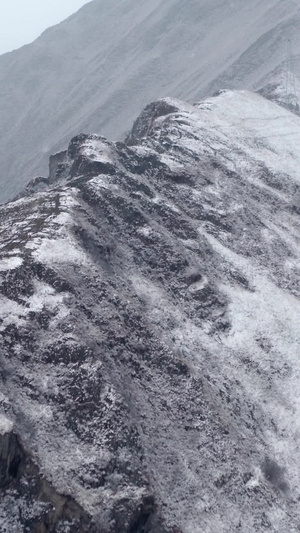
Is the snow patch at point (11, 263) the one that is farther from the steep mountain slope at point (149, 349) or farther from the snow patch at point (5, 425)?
the snow patch at point (5, 425)

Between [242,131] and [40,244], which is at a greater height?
[40,244]

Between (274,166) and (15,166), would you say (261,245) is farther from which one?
(15,166)

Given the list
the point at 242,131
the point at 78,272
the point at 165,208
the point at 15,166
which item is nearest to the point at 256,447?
the point at 78,272

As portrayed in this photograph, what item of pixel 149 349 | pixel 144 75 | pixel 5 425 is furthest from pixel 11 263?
pixel 144 75

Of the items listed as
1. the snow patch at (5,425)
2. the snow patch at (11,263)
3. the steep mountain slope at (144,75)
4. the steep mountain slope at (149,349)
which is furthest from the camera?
the steep mountain slope at (144,75)

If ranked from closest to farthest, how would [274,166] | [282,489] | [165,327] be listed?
[282,489]
[165,327]
[274,166]

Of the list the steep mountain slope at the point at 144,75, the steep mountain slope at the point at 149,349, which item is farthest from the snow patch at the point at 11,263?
the steep mountain slope at the point at 144,75

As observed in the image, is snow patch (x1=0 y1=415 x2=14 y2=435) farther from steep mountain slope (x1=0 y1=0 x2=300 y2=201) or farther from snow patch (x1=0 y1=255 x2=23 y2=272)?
steep mountain slope (x1=0 y1=0 x2=300 y2=201)

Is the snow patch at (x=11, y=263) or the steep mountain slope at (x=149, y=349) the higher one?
the snow patch at (x=11, y=263)

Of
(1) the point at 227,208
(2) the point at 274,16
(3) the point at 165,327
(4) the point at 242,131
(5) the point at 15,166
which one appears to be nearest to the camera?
(3) the point at 165,327
